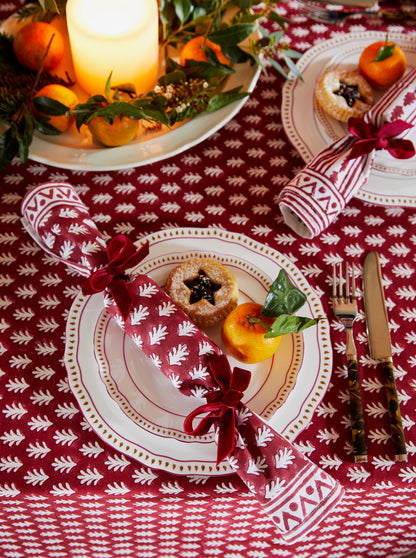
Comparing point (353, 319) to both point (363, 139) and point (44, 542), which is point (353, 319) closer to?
point (363, 139)

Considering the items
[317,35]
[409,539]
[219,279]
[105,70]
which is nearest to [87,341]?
[219,279]

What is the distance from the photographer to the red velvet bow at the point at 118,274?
29.0 inches

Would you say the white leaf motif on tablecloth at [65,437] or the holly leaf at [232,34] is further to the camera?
the holly leaf at [232,34]

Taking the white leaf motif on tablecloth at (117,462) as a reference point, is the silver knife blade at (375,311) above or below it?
above

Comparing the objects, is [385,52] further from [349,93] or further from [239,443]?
[239,443]

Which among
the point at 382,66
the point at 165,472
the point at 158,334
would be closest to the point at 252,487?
the point at 165,472

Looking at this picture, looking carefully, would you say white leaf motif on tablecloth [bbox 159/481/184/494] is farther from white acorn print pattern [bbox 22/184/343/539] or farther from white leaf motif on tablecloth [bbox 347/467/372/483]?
white leaf motif on tablecloth [bbox 347/467/372/483]

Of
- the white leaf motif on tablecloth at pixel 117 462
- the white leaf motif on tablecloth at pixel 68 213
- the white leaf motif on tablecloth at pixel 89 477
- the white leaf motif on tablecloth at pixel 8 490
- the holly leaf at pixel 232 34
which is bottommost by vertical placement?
the white leaf motif on tablecloth at pixel 8 490

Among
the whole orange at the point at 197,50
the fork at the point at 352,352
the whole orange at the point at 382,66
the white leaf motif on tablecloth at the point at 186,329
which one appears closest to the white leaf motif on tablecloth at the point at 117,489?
the white leaf motif on tablecloth at the point at 186,329

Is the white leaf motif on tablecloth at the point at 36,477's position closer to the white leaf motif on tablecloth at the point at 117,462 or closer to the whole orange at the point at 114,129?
the white leaf motif on tablecloth at the point at 117,462

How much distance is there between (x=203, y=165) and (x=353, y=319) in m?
0.42

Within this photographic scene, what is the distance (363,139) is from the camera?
0.91 m

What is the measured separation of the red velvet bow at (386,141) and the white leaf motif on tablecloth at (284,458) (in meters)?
0.52

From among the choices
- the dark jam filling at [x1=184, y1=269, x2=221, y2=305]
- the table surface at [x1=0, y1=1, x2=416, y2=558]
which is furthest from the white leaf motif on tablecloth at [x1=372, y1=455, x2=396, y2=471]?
the dark jam filling at [x1=184, y1=269, x2=221, y2=305]
